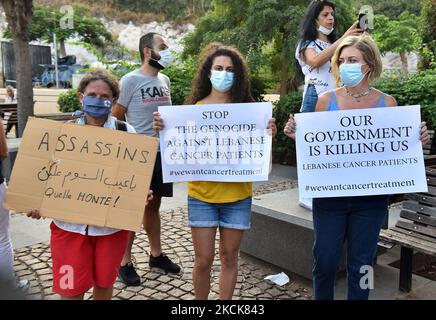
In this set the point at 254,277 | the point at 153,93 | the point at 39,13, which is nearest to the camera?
the point at 153,93

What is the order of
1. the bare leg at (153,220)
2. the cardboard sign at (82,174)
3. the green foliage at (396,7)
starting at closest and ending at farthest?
the cardboard sign at (82,174)
the bare leg at (153,220)
the green foliage at (396,7)

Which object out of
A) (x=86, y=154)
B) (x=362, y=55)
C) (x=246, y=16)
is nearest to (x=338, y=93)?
(x=362, y=55)

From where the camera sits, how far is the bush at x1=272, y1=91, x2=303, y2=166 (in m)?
7.92

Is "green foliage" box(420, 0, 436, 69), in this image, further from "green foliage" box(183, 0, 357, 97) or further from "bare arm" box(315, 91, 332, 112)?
"bare arm" box(315, 91, 332, 112)

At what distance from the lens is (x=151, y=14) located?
2520 inches

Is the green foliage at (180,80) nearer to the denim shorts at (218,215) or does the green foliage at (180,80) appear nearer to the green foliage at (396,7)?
the denim shorts at (218,215)

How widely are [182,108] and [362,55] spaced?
1089 millimetres

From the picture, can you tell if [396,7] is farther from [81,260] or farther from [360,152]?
[81,260]

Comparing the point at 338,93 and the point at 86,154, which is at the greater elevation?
the point at 338,93

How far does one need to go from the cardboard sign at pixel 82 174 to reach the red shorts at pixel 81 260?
123mm

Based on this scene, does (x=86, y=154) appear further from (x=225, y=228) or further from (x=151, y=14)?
(x=151, y=14)

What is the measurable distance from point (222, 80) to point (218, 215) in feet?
2.68

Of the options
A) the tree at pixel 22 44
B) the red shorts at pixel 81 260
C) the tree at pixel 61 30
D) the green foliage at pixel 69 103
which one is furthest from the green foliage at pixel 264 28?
the tree at pixel 61 30

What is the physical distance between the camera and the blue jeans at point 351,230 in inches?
101
